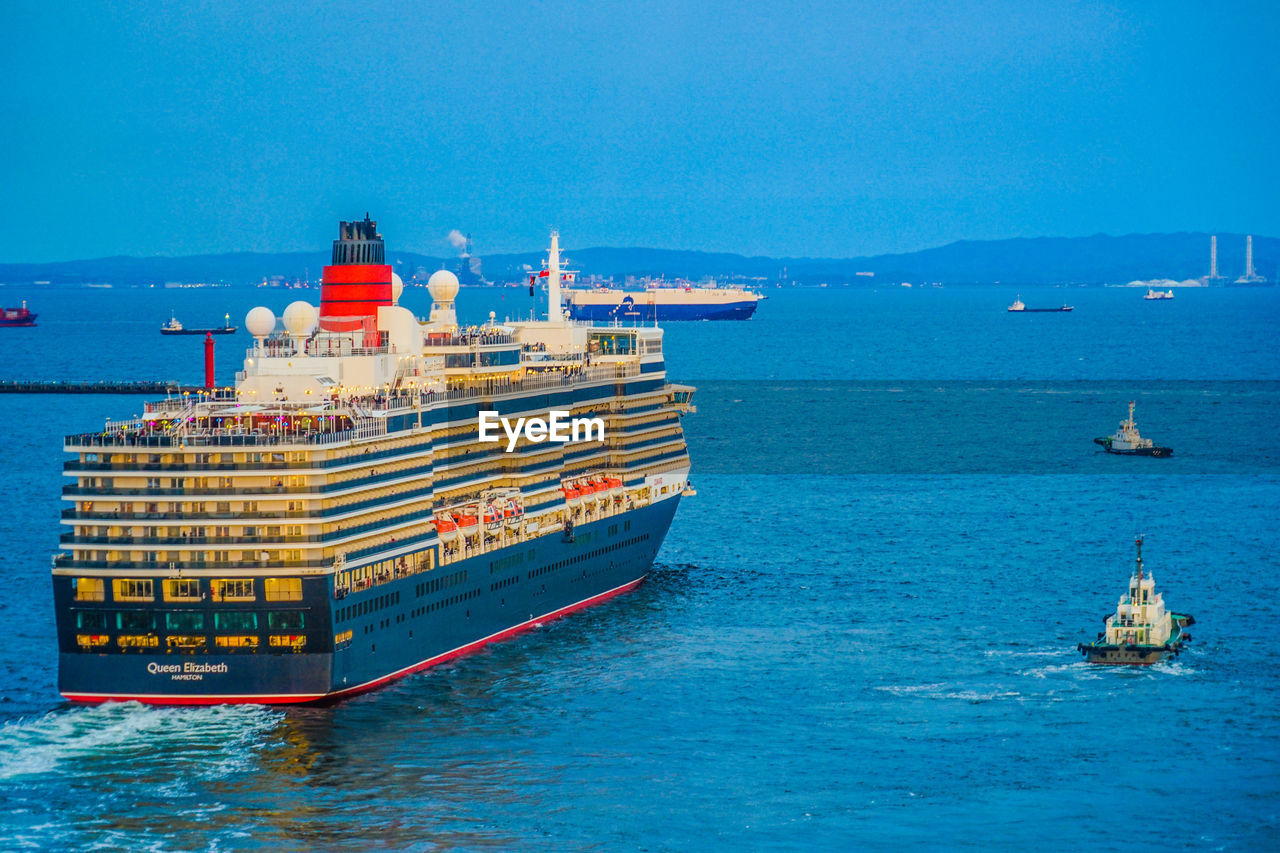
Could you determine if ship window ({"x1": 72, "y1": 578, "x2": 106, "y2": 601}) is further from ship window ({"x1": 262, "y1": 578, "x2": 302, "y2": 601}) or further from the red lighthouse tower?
the red lighthouse tower

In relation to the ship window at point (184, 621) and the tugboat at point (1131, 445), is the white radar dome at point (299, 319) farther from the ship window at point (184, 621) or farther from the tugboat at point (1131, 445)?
the tugboat at point (1131, 445)

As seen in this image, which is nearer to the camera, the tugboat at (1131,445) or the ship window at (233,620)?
the ship window at (233,620)

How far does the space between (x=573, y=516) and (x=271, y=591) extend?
18.8 m

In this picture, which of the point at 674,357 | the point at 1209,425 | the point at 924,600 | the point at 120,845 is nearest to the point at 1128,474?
the point at 1209,425

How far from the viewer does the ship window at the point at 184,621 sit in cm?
4656

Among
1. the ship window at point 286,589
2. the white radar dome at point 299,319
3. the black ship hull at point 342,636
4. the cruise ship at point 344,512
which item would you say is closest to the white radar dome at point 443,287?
the cruise ship at point 344,512

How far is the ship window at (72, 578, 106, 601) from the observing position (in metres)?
46.8

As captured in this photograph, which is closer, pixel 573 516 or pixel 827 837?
pixel 827 837

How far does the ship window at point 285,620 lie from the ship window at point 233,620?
1.83ft

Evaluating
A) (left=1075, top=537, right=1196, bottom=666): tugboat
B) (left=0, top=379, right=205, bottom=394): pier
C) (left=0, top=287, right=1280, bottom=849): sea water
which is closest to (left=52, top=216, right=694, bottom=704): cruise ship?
(left=0, top=287, right=1280, bottom=849): sea water

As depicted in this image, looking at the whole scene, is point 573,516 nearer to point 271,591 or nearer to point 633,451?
point 633,451

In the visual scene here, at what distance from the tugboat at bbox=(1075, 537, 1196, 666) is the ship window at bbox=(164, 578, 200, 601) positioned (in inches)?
1096

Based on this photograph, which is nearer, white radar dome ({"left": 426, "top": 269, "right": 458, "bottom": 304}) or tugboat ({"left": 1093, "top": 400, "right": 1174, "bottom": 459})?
white radar dome ({"left": 426, "top": 269, "right": 458, "bottom": 304})

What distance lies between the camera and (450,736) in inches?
1839
